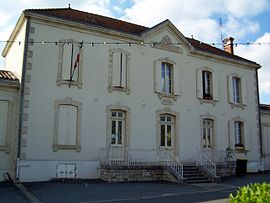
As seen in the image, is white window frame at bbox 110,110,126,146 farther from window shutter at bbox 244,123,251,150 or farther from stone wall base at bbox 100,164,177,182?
window shutter at bbox 244,123,251,150

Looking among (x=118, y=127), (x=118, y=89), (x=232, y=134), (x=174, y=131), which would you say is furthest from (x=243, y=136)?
(x=118, y=89)

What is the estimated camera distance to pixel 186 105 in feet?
55.3

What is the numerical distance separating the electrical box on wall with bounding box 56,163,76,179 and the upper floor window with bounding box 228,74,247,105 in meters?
9.87

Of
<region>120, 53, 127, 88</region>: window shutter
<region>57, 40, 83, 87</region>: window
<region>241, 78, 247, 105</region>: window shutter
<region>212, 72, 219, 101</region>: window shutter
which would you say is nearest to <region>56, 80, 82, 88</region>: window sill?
<region>57, 40, 83, 87</region>: window

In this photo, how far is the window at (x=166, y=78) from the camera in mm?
16109

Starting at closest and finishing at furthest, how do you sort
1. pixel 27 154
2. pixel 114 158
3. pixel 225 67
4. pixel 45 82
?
pixel 27 154 < pixel 45 82 < pixel 114 158 < pixel 225 67

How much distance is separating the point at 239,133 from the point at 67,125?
33.1 feet

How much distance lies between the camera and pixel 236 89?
1933 centimetres

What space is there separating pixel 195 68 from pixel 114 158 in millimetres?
6635

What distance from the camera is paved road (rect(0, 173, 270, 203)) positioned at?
30.1 feet

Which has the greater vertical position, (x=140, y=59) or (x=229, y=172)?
(x=140, y=59)

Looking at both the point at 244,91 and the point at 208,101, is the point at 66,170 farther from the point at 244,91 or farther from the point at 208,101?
the point at 244,91

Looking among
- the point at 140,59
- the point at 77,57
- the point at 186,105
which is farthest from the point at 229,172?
the point at 77,57

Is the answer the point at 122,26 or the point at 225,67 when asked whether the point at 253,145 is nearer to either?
the point at 225,67
